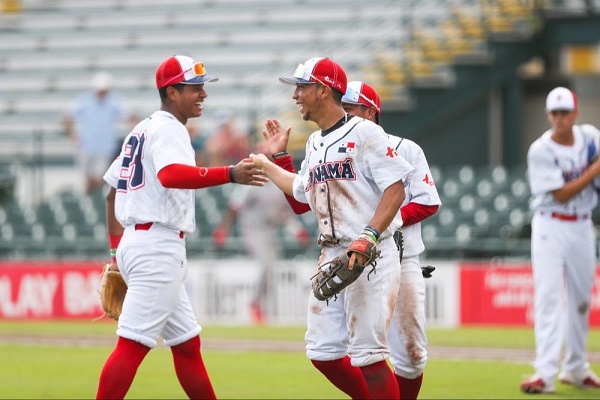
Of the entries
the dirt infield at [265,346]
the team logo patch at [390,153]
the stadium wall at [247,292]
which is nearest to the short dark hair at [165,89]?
the team logo patch at [390,153]

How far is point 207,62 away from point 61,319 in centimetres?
815

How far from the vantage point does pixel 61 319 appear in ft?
61.3

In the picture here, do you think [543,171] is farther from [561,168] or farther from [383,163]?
[383,163]

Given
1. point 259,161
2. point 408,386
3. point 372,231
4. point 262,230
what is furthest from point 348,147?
point 262,230

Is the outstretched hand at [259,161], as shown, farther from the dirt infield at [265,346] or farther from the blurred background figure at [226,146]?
the blurred background figure at [226,146]

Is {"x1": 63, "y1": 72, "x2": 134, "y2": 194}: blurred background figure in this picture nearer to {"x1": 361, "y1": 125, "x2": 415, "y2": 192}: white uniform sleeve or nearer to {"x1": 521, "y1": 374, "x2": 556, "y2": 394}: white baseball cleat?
{"x1": 521, "y1": 374, "x2": 556, "y2": 394}: white baseball cleat

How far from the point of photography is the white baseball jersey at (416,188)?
7.79 metres

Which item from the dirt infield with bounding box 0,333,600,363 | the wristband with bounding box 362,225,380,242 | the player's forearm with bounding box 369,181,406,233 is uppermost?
the player's forearm with bounding box 369,181,406,233

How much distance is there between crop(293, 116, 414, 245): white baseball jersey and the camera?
693 centimetres

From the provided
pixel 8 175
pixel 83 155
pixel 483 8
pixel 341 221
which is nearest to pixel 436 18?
pixel 483 8

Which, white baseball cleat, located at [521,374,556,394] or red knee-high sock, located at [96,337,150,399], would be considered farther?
white baseball cleat, located at [521,374,556,394]

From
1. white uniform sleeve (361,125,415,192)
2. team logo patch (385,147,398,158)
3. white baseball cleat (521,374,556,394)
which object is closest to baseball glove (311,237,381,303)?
white uniform sleeve (361,125,415,192)

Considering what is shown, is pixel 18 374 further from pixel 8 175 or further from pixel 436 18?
pixel 436 18

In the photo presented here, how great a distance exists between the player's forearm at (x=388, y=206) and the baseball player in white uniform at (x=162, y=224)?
0.89m
